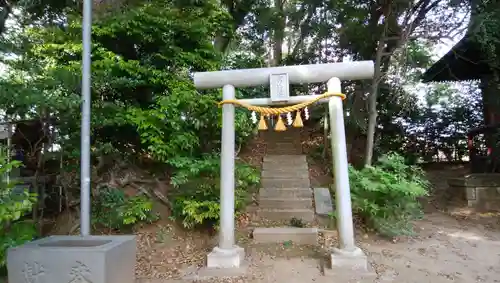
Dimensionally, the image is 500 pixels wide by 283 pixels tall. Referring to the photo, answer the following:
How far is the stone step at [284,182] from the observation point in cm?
817

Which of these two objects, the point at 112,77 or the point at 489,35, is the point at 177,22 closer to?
the point at 112,77

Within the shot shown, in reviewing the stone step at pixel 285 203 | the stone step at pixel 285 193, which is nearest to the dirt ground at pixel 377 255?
the stone step at pixel 285 203

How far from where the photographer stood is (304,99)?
5430 millimetres

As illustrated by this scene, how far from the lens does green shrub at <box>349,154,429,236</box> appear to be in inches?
251

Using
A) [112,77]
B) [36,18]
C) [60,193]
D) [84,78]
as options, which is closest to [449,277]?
[84,78]

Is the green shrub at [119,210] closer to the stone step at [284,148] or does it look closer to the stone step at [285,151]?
the stone step at [285,151]

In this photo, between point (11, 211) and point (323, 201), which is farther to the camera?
point (323, 201)

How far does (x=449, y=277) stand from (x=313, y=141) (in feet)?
22.2

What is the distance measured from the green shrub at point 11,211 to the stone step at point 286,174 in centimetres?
518

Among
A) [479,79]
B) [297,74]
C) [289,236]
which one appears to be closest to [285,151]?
[289,236]

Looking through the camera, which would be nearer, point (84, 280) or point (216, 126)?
point (84, 280)

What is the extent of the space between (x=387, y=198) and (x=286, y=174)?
2698mm

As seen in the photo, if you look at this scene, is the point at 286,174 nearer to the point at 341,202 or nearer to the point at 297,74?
the point at 341,202

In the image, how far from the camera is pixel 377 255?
5.66m
